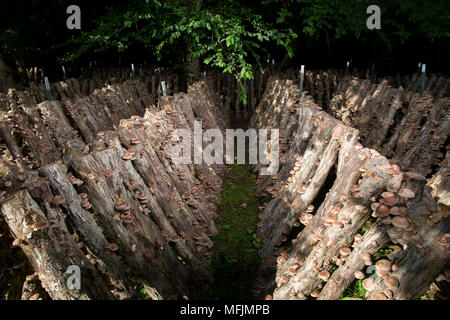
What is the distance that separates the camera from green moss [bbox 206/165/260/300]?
367 cm

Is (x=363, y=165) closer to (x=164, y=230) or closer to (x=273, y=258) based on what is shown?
(x=273, y=258)

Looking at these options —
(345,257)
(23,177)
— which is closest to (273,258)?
(345,257)

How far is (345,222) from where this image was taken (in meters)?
2.53

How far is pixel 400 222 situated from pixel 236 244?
2845 mm

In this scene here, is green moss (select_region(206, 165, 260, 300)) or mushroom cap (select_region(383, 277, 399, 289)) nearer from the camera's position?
mushroom cap (select_region(383, 277, 399, 289))

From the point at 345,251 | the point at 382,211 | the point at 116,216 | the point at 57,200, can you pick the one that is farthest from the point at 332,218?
the point at 57,200

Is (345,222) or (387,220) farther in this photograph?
(345,222)

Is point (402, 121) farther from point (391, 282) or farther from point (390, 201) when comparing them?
point (391, 282)

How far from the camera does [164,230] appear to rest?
3270 millimetres

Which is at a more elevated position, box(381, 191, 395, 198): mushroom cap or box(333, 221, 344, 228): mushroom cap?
box(381, 191, 395, 198): mushroom cap

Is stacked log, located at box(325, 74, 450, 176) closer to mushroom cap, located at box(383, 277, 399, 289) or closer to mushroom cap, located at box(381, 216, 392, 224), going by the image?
mushroom cap, located at box(381, 216, 392, 224)
